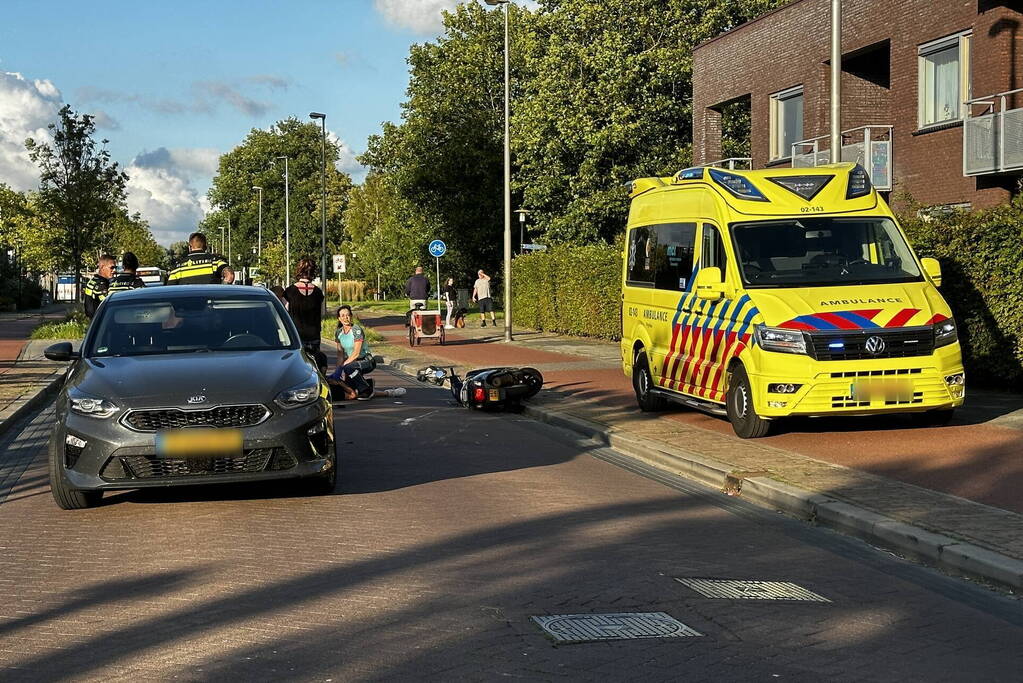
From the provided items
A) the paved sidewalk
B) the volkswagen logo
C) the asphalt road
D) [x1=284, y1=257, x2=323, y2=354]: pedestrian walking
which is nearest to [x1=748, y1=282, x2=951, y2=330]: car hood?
the volkswagen logo

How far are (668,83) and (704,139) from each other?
8.04 meters

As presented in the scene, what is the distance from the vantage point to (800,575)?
720cm

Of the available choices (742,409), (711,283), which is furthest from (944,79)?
(742,409)

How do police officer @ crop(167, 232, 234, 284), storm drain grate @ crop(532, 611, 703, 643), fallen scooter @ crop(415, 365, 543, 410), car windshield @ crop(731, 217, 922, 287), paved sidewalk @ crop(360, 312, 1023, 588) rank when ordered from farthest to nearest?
police officer @ crop(167, 232, 234, 284) → fallen scooter @ crop(415, 365, 543, 410) → car windshield @ crop(731, 217, 922, 287) → paved sidewalk @ crop(360, 312, 1023, 588) → storm drain grate @ crop(532, 611, 703, 643)

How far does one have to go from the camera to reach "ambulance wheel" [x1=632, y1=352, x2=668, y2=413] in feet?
50.4

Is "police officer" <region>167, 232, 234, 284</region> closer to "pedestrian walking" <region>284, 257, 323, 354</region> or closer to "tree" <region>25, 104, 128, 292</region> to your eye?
"pedestrian walking" <region>284, 257, 323, 354</region>

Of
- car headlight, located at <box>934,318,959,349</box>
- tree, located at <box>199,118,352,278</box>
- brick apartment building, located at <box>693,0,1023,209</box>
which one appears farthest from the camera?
tree, located at <box>199,118,352,278</box>

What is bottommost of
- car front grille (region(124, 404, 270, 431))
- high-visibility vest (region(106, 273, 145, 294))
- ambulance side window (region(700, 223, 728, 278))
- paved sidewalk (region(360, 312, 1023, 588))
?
paved sidewalk (region(360, 312, 1023, 588))

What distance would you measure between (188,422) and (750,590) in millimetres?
3781

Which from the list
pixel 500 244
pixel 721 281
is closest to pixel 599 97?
pixel 500 244

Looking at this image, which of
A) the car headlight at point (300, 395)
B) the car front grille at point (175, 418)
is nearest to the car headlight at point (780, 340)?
the car headlight at point (300, 395)

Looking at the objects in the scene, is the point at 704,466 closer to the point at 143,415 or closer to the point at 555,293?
the point at 143,415

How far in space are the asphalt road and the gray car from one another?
296 mm

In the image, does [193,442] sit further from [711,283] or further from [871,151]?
[871,151]
